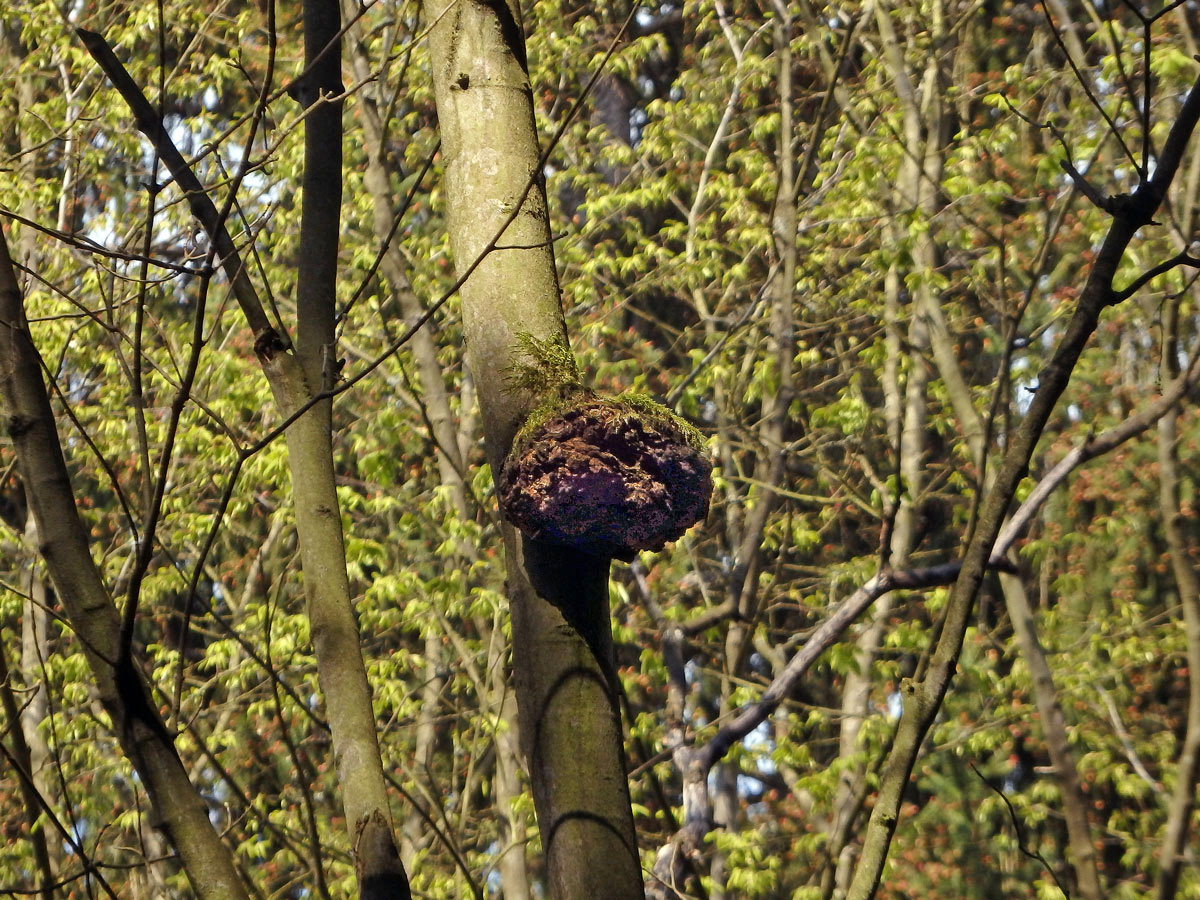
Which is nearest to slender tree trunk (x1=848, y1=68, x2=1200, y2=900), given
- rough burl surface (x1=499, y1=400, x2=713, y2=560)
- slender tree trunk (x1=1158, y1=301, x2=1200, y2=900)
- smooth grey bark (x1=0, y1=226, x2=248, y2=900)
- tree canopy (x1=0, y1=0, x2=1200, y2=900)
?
Result: tree canopy (x1=0, y1=0, x2=1200, y2=900)

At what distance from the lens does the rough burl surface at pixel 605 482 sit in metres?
1.82

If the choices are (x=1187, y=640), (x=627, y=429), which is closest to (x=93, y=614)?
(x=627, y=429)

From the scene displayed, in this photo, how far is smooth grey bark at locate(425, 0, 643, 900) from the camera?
1.67 meters

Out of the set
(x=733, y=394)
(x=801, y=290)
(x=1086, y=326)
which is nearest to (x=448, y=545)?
(x=733, y=394)

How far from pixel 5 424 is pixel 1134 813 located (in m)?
8.25

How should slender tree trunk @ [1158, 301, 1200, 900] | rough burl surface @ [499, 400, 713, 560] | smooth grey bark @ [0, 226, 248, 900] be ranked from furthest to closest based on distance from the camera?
slender tree trunk @ [1158, 301, 1200, 900]
rough burl surface @ [499, 400, 713, 560]
smooth grey bark @ [0, 226, 248, 900]

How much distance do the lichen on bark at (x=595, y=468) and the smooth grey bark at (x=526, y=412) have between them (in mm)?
35

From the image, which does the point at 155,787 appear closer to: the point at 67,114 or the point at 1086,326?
the point at 1086,326

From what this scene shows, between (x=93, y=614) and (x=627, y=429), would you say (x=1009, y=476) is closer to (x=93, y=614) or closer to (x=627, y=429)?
(x=627, y=429)

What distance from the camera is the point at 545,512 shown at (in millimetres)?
1807

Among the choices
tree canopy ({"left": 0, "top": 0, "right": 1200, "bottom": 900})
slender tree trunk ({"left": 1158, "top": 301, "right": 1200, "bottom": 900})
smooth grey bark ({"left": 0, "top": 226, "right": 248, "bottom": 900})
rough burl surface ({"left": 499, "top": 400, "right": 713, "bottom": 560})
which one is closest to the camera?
smooth grey bark ({"left": 0, "top": 226, "right": 248, "bottom": 900})

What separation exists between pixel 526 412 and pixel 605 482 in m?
0.18

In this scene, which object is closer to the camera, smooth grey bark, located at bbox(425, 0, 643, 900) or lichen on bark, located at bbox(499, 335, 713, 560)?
smooth grey bark, located at bbox(425, 0, 643, 900)

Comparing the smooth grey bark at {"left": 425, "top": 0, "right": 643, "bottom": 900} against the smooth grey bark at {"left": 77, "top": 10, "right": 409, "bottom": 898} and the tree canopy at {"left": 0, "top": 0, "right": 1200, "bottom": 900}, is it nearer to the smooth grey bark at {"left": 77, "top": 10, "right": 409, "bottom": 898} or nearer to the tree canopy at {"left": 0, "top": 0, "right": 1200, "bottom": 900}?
the tree canopy at {"left": 0, "top": 0, "right": 1200, "bottom": 900}
